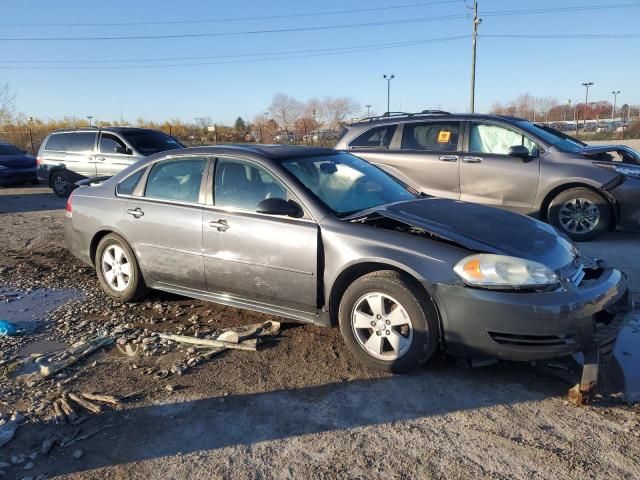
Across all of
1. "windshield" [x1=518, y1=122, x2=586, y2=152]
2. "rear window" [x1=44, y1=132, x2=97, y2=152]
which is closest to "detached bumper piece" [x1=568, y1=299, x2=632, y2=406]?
"windshield" [x1=518, y1=122, x2=586, y2=152]

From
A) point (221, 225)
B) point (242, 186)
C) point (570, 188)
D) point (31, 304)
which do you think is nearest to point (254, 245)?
point (221, 225)

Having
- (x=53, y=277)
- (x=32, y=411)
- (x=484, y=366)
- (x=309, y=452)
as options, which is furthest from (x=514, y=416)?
(x=53, y=277)

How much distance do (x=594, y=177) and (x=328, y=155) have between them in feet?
13.9

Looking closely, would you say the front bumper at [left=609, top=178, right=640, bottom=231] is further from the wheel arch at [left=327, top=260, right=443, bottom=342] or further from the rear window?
the rear window

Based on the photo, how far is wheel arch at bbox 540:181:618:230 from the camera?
721cm

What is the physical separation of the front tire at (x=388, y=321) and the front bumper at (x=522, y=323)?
0.13 metres

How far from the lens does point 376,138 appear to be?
28.2 feet

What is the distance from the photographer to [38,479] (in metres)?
2.71

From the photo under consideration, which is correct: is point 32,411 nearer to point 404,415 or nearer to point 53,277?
point 404,415

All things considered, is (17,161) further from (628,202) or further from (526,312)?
(526,312)

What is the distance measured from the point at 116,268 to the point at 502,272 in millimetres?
3659

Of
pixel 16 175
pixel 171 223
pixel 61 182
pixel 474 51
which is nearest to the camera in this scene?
pixel 171 223

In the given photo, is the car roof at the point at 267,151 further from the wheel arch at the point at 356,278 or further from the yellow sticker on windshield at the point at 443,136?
the yellow sticker on windshield at the point at 443,136

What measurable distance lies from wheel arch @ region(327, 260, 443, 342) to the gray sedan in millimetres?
11
